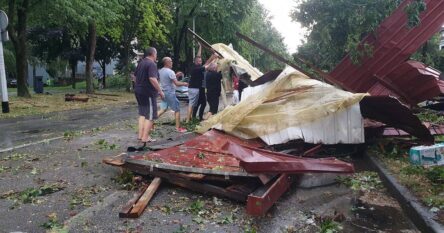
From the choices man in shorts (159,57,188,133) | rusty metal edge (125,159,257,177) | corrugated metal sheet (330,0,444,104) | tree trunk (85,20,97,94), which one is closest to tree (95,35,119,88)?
tree trunk (85,20,97,94)

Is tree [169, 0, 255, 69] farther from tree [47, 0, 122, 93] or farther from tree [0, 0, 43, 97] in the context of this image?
tree [0, 0, 43, 97]

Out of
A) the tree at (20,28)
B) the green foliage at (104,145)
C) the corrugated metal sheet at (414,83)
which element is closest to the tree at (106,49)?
the tree at (20,28)

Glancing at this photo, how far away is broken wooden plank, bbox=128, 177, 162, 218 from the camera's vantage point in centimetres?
458

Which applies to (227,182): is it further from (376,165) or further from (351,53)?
(351,53)

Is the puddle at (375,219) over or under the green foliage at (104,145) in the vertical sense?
under

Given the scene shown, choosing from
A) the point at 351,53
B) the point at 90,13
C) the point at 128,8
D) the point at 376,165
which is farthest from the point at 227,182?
the point at 128,8

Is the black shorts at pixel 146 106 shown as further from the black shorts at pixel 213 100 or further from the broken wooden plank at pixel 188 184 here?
the black shorts at pixel 213 100

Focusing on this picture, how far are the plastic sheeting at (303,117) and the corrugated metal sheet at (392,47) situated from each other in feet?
6.01

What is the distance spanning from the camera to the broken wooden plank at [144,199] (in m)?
4.58

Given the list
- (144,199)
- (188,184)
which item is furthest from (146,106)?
(144,199)

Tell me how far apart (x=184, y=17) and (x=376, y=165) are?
95.8 feet

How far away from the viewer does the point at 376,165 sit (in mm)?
6703

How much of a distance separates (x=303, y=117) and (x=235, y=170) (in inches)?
88.3

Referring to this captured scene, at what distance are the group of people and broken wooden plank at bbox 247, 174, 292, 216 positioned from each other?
2.54m
